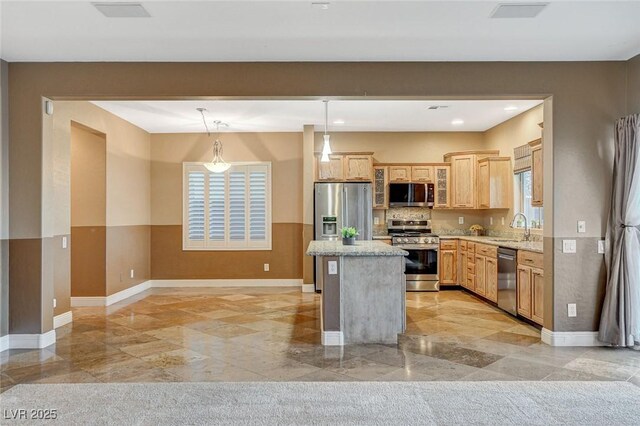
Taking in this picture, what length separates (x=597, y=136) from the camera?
4254 millimetres

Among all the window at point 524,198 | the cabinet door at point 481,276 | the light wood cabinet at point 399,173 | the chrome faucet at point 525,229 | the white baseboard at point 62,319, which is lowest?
the white baseboard at point 62,319

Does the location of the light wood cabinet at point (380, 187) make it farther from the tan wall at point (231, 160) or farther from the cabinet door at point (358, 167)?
the tan wall at point (231, 160)

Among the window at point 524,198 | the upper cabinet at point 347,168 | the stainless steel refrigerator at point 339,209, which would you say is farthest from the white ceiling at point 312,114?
the stainless steel refrigerator at point 339,209

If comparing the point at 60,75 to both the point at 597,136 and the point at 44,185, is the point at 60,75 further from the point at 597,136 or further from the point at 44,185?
the point at 597,136

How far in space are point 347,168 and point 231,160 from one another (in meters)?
2.21

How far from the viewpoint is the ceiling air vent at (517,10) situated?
3085 mm

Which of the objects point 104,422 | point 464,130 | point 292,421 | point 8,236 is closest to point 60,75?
point 8,236

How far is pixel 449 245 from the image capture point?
24.0 feet

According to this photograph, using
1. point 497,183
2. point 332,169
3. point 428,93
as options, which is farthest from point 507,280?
point 332,169

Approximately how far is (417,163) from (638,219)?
160 inches

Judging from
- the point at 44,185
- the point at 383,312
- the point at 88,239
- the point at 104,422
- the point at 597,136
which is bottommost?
the point at 104,422

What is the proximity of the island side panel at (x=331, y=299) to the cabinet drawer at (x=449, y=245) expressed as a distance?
3616 millimetres

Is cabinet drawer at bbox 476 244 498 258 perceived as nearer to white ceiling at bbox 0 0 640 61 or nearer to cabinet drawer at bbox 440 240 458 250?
cabinet drawer at bbox 440 240 458 250

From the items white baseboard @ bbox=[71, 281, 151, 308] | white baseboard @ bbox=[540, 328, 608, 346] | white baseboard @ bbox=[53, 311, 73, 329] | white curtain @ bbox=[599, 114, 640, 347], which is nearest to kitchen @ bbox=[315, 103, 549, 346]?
white baseboard @ bbox=[540, 328, 608, 346]
